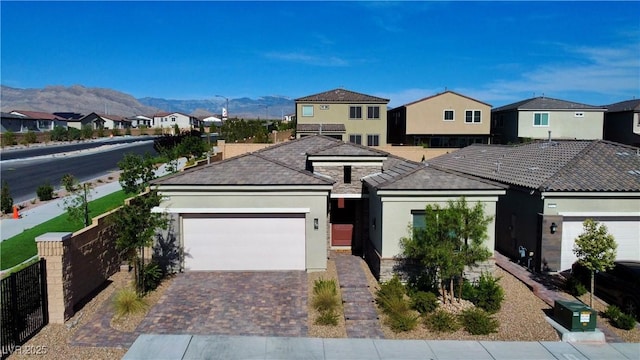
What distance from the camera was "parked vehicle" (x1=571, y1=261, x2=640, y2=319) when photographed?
46.8 feet

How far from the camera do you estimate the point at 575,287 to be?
1566 centimetres

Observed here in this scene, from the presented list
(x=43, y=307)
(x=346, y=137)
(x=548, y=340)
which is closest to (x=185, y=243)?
(x=43, y=307)

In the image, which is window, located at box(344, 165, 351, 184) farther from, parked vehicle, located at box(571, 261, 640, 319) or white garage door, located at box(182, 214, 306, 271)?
parked vehicle, located at box(571, 261, 640, 319)

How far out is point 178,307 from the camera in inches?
566

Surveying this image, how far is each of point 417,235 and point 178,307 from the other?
291 inches

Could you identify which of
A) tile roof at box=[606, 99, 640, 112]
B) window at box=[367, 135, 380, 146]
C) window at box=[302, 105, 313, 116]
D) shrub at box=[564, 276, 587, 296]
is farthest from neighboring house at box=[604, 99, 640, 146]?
shrub at box=[564, 276, 587, 296]

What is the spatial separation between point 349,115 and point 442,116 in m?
9.22

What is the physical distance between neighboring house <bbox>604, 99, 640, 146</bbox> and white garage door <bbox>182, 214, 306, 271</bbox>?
40357 millimetres

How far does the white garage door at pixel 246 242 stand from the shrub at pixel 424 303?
16.4 feet

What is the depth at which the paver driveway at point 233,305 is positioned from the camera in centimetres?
1302

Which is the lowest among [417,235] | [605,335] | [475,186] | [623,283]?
[605,335]

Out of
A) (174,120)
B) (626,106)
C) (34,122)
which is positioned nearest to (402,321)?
(626,106)

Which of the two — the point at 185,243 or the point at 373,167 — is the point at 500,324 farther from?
the point at 185,243

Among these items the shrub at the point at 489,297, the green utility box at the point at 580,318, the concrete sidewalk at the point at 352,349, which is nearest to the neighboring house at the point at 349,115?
the shrub at the point at 489,297
